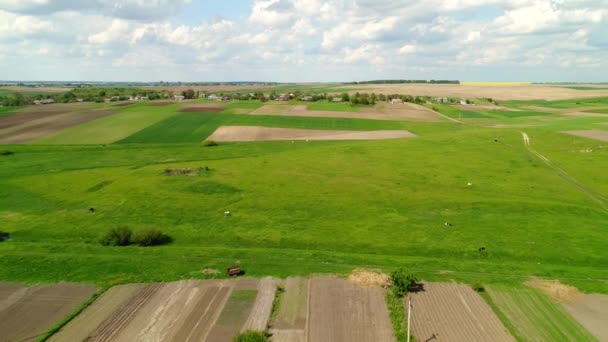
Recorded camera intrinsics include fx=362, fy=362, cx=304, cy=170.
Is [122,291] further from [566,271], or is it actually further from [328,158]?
[328,158]

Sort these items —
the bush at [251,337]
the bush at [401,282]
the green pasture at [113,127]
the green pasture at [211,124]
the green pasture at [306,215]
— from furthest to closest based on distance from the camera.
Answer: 1. the green pasture at [211,124]
2. the green pasture at [113,127]
3. the green pasture at [306,215]
4. the bush at [401,282]
5. the bush at [251,337]

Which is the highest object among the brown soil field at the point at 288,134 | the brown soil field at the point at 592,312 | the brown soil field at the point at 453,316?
the brown soil field at the point at 288,134

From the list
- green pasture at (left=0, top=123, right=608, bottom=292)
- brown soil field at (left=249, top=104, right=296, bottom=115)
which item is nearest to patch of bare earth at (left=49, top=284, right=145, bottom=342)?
green pasture at (left=0, top=123, right=608, bottom=292)

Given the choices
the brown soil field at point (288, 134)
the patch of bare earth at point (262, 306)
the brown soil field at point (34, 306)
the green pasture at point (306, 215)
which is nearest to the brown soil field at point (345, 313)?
the patch of bare earth at point (262, 306)

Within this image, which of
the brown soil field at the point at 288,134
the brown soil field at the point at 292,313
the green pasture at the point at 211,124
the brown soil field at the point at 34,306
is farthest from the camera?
the green pasture at the point at 211,124

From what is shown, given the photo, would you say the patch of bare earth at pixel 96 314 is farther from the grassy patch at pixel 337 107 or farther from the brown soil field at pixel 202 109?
the grassy patch at pixel 337 107

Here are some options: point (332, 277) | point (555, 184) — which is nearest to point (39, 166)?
point (332, 277)

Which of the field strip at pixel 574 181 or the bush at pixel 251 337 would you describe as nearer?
the bush at pixel 251 337
